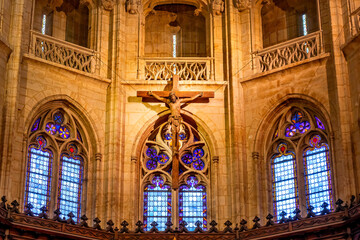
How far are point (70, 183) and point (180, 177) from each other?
336cm

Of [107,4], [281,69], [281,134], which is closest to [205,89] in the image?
[281,69]

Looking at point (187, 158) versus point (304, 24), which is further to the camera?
point (304, 24)

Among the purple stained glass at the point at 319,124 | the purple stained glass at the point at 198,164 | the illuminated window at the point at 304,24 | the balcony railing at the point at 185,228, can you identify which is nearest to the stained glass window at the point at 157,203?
the purple stained glass at the point at 198,164

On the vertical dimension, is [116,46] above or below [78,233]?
above

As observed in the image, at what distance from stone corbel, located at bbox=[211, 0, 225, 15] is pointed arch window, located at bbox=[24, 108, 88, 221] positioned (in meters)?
5.89

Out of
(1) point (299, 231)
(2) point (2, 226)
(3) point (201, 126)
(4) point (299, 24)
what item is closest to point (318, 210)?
(1) point (299, 231)

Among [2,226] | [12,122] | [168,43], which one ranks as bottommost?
[2,226]

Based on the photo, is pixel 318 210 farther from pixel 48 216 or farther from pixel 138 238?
pixel 48 216

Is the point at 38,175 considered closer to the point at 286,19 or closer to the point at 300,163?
the point at 300,163

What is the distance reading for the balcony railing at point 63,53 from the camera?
27.8 metres

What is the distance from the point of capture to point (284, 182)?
27.3 meters

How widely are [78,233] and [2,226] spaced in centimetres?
229

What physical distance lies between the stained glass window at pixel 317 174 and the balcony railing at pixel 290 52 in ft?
8.36

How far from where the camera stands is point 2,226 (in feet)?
75.7
